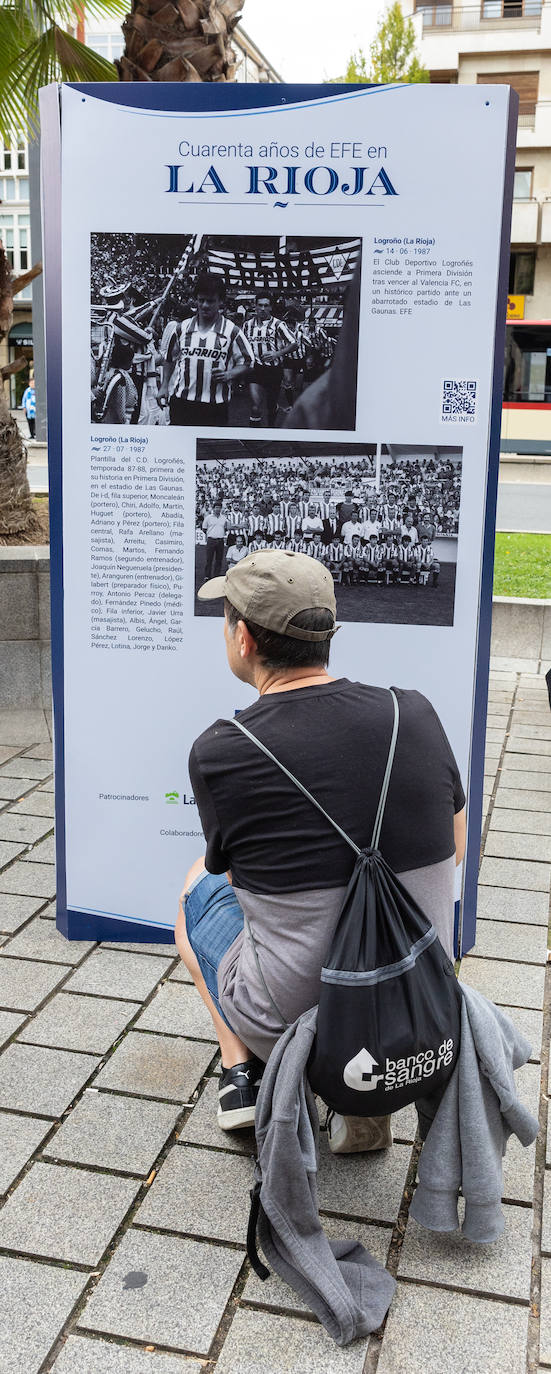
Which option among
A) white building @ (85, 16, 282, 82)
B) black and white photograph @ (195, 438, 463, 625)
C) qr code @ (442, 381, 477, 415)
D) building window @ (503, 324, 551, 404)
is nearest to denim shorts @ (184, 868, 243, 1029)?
black and white photograph @ (195, 438, 463, 625)

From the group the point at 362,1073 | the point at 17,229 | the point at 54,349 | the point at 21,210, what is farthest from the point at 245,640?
the point at 17,229

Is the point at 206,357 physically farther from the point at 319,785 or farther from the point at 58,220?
the point at 319,785

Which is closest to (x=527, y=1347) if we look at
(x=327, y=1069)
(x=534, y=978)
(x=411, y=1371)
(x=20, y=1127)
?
(x=411, y=1371)

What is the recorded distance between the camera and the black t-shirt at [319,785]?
2.23 m

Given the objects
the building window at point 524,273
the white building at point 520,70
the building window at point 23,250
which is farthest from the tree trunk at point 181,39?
the building window at point 23,250

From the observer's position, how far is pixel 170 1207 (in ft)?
8.31

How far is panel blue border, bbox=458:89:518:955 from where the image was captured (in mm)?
3145

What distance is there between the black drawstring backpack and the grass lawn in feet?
20.9

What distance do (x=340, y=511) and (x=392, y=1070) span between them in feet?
5.48

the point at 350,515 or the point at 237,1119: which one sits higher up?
the point at 350,515

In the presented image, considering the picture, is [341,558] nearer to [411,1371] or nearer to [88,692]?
[88,692]

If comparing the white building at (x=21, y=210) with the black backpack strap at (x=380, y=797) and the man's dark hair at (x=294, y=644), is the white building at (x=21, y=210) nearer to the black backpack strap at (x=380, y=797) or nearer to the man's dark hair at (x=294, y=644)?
the man's dark hair at (x=294, y=644)

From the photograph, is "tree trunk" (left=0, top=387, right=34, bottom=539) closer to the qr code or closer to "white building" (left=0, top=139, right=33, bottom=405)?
the qr code

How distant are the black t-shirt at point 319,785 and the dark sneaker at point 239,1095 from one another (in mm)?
623
